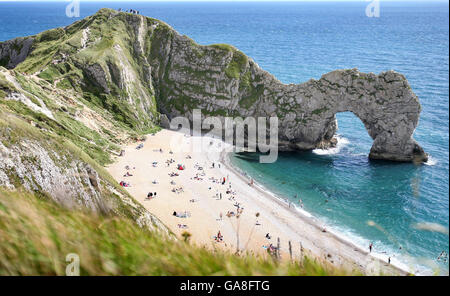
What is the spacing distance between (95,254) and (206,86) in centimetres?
7114

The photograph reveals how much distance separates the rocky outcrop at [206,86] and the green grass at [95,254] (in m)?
62.4

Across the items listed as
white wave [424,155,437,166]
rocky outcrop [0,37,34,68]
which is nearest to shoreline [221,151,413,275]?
white wave [424,155,437,166]

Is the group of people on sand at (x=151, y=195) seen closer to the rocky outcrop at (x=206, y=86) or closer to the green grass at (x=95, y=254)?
the rocky outcrop at (x=206, y=86)

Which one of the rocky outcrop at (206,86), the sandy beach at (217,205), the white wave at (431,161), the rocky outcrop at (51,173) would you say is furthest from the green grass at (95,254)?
the white wave at (431,161)

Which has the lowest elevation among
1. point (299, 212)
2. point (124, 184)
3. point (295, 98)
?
point (299, 212)

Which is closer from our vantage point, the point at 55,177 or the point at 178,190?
the point at 55,177

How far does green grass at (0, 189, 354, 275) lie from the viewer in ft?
16.5

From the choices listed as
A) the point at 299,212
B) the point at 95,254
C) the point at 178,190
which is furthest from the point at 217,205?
the point at 95,254

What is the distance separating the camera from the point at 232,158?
6169 centimetres

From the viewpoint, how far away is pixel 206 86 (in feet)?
245

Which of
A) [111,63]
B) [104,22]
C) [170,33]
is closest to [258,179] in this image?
[111,63]

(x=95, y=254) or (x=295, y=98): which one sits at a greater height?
(x=95, y=254)

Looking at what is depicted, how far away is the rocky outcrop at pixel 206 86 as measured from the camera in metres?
62.1

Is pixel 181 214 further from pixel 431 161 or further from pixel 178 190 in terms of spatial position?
pixel 431 161
